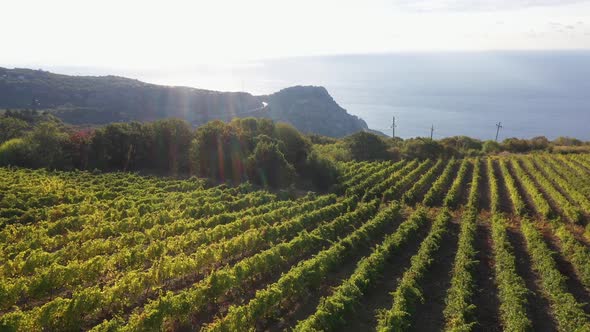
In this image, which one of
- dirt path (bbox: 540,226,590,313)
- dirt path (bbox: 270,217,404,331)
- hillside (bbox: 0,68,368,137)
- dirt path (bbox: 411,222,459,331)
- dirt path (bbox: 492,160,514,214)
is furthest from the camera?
hillside (bbox: 0,68,368,137)

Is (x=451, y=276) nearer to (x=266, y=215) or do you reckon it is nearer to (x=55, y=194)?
(x=266, y=215)

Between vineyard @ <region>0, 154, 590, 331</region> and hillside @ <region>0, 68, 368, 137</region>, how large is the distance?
110337mm

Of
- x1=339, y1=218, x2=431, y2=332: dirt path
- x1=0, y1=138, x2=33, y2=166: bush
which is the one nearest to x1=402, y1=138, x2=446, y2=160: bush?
x1=339, y1=218, x2=431, y2=332: dirt path

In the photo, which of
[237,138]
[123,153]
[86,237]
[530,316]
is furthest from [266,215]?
[123,153]

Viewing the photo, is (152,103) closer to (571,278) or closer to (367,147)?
(367,147)

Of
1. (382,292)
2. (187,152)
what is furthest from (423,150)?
(382,292)

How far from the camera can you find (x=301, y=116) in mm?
167250

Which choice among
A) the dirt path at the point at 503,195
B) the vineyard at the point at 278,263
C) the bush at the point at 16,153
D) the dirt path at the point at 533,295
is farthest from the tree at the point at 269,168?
the bush at the point at 16,153

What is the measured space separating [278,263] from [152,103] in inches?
5761

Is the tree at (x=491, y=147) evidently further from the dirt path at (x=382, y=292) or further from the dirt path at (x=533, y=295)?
the dirt path at (x=382, y=292)

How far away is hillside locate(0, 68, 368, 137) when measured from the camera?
134250 millimetres

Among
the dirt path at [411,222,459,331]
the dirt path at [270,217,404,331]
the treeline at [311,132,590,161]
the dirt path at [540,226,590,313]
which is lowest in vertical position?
the dirt path at [270,217,404,331]

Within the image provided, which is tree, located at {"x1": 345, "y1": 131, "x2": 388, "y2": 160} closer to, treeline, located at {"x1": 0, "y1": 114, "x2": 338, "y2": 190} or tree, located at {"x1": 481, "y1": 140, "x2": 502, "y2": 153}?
treeline, located at {"x1": 0, "y1": 114, "x2": 338, "y2": 190}

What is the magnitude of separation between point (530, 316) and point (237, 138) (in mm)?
36966
